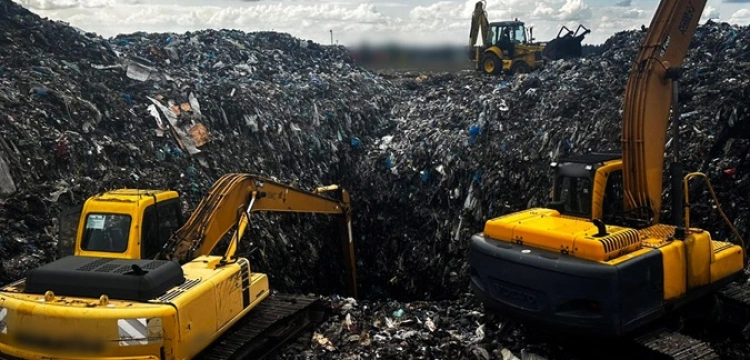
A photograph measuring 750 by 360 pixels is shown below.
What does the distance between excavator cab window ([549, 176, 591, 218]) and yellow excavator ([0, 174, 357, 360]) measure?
8.82 ft

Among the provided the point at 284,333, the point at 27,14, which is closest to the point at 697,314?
the point at 284,333

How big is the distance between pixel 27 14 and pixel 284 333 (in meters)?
10.4

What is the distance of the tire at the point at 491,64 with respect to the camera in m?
19.2

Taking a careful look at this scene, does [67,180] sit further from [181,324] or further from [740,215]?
[740,215]

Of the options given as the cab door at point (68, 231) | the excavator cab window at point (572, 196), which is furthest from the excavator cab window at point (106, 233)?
the excavator cab window at point (572, 196)

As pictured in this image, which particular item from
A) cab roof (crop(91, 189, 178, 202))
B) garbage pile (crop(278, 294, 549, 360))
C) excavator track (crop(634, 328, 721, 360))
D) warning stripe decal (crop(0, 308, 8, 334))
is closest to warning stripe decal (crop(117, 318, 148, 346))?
warning stripe decal (crop(0, 308, 8, 334))

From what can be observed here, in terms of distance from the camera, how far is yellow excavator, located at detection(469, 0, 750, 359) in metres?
4.92

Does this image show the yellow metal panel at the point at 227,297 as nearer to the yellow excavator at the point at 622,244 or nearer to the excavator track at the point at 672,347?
the yellow excavator at the point at 622,244

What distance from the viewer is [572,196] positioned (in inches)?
232

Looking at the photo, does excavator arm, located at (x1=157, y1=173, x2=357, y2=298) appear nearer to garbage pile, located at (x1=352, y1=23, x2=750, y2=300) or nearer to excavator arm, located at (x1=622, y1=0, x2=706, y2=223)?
garbage pile, located at (x1=352, y1=23, x2=750, y2=300)

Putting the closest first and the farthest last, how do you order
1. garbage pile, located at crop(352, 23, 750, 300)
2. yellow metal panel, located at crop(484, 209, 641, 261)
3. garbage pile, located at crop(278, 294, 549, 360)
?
1. yellow metal panel, located at crop(484, 209, 641, 261)
2. garbage pile, located at crop(278, 294, 549, 360)
3. garbage pile, located at crop(352, 23, 750, 300)

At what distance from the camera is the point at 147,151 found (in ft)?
33.0

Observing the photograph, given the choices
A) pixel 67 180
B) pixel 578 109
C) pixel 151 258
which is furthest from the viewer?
pixel 578 109

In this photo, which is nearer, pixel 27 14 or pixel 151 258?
pixel 151 258
